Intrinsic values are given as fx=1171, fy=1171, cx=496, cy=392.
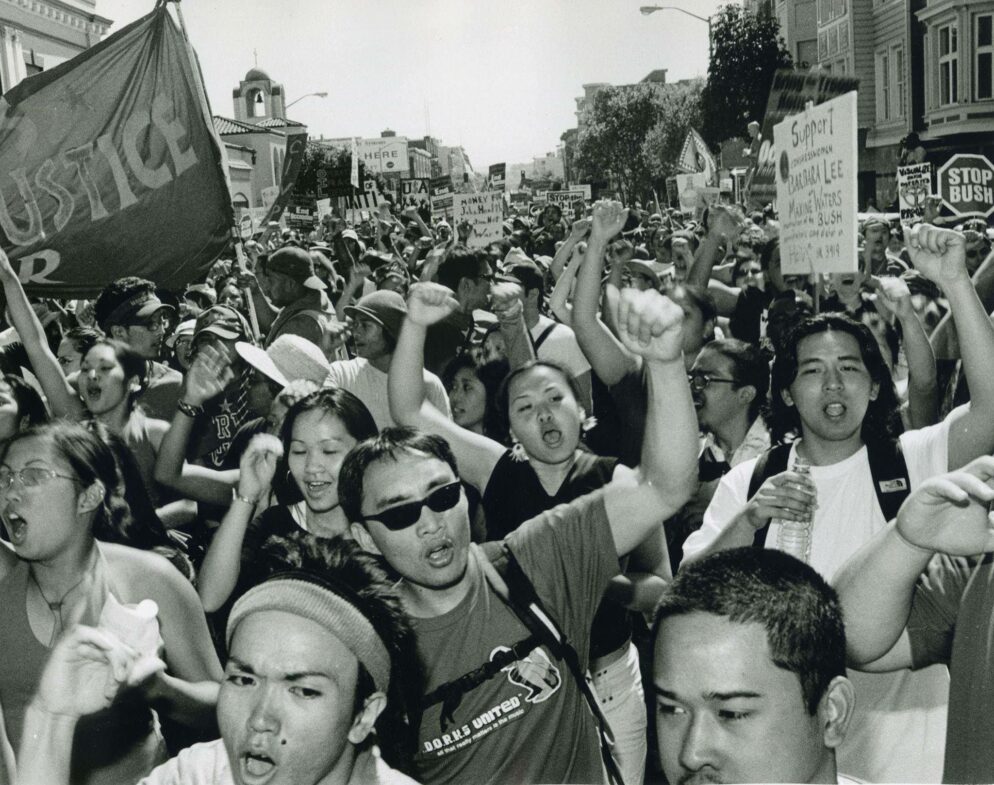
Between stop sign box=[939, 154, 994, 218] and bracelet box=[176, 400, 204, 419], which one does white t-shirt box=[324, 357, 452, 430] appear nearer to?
bracelet box=[176, 400, 204, 419]

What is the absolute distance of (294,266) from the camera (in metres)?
5.85

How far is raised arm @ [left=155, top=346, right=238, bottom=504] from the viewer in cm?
380

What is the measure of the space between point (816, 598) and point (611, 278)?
5.90 m

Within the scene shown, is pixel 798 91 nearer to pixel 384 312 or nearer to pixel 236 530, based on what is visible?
pixel 384 312

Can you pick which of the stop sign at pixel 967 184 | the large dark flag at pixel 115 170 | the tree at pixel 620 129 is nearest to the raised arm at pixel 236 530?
the large dark flag at pixel 115 170

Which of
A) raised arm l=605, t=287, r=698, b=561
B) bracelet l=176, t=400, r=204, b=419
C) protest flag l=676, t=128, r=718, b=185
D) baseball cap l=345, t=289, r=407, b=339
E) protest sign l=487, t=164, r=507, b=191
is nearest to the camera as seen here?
raised arm l=605, t=287, r=698, b=561

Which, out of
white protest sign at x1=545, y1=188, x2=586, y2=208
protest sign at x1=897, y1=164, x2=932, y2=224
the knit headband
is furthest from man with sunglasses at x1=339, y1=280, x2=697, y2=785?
white protest sign at x1=545, y1=188, x2=586, y2=208

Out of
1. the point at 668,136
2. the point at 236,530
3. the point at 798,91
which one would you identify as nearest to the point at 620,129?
the point at 668,136

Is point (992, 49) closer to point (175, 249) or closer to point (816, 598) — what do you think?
point (175, 249)

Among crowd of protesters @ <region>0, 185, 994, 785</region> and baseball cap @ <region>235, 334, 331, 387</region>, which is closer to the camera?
crowd of protesters @ <region>0, 185, 994, 785</region>

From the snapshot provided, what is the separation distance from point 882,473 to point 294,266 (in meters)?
3.56

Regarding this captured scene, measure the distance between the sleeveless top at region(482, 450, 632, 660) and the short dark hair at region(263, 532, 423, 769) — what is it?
108cm

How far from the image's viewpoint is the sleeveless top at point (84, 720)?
2.38 m

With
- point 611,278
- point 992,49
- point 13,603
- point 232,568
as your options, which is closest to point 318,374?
point 232,568
